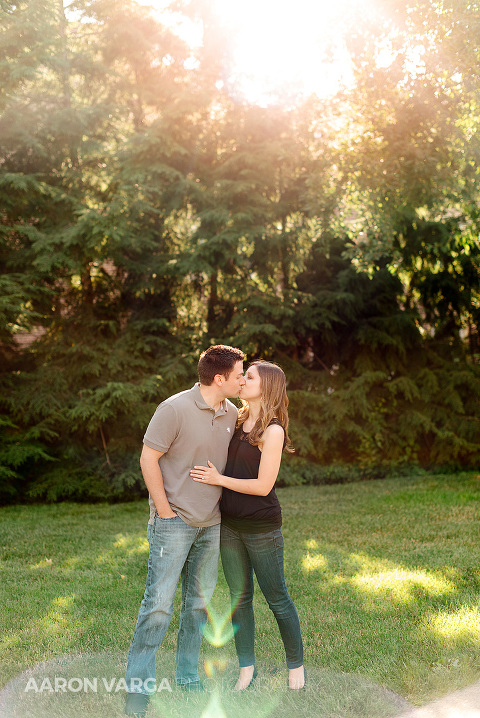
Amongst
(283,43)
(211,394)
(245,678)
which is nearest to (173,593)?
(245,678)

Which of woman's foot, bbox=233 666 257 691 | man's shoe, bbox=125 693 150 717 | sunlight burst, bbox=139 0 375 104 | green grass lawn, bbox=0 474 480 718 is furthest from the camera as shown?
sunlight burst, bbox=139 0 375 104

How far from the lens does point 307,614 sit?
16.3ft

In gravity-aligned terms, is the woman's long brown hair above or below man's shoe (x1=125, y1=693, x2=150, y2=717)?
above

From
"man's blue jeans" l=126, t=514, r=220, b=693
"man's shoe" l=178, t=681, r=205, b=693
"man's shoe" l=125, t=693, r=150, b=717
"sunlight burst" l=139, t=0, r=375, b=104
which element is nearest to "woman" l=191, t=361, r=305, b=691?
"man's blue jeans" l=126, t=514, r=220, b=693

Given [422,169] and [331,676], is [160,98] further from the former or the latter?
[331,676]

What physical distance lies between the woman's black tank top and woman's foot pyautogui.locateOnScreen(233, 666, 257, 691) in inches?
36.3

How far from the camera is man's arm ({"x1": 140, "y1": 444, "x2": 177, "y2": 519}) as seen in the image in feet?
11.1

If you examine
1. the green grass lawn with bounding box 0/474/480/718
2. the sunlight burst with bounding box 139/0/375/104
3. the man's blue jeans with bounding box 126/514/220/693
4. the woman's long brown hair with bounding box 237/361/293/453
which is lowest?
the green grass lawn with bounding box 0/474/480/718

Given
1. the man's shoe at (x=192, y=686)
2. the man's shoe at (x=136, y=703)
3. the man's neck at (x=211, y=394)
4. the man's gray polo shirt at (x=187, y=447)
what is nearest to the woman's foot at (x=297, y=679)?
the man's shoe at (x=192, y=686)

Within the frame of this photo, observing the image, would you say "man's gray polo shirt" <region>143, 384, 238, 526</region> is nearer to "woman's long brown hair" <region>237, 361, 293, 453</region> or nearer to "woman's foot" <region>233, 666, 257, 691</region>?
"woman's long brown hair" <region>237, 361, 293, 453</region>

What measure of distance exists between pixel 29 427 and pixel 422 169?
307 inches

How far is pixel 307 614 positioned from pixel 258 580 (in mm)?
1608

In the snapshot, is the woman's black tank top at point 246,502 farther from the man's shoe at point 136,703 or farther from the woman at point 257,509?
the man's shoe at point 136,703

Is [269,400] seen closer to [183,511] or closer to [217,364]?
[217,364]
